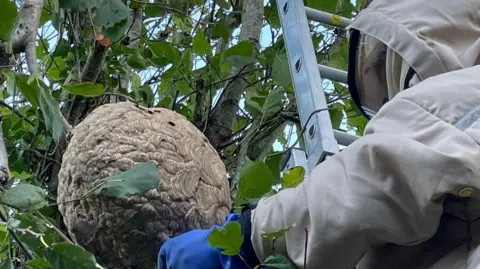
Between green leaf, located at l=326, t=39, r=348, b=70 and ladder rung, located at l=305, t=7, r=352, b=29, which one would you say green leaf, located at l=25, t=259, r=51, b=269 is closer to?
ladder rung, located at l=305, t=7, r=352, b=29

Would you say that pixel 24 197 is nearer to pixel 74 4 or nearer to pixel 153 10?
pixel 74 4

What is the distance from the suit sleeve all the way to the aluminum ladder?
38cm

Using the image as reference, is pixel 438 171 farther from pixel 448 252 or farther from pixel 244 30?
pixel 244 30

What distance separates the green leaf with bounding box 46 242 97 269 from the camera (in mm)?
1150

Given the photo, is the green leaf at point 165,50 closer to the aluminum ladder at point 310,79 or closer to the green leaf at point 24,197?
the aluminum ladder at point 310,79

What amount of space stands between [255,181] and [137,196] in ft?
0.65

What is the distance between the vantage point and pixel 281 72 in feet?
6.40

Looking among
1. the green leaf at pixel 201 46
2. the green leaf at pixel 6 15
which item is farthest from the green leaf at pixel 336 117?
the green leaf at pixel 6 15

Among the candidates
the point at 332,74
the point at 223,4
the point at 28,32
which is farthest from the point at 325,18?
the point at 223,4

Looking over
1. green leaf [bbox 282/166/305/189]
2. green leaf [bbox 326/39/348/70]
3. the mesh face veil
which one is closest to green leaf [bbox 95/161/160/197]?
green leaf [bbox 282/166/305/189]

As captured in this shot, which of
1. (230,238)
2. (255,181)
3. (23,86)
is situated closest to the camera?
(230,238)

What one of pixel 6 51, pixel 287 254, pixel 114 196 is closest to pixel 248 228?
pixel 287 254

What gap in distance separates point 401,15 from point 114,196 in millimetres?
470

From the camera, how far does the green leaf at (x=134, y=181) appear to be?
4.01ft
